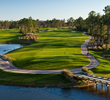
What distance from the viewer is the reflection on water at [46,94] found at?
Result: 118 feet

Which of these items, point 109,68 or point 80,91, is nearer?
point 80,91

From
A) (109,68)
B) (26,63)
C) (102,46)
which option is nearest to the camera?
(109,68)

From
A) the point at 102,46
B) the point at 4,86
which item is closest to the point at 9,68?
the point at 4,86

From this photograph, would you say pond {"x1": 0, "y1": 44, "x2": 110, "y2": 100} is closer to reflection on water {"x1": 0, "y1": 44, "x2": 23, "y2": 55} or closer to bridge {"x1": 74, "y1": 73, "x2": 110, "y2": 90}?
bridge {"x1": 74, "y1": 73, "x2": 110, "y2": 90}

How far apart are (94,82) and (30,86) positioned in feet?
50.7

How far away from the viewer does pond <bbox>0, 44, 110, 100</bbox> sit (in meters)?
36.0

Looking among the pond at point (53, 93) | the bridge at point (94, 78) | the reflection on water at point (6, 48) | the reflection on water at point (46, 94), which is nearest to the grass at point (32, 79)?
the pond at point (53, 93)

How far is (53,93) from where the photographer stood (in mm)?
37750

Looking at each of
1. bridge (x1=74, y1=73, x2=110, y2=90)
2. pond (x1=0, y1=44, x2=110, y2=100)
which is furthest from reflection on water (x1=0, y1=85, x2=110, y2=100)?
bridge (x1=74, y1=73, x2=110, y2=90)

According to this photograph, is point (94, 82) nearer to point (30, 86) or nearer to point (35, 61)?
point (30, 86)

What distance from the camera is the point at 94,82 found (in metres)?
42.7

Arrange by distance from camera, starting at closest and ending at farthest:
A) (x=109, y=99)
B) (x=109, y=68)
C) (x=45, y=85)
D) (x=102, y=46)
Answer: (x=109, y=99), (x=45, y=85), (x=109, y=68), (x=102, y=46)

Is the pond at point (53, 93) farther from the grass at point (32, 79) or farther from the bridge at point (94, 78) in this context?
the grass at point (32, 79)

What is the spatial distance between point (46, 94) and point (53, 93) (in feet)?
5.01
